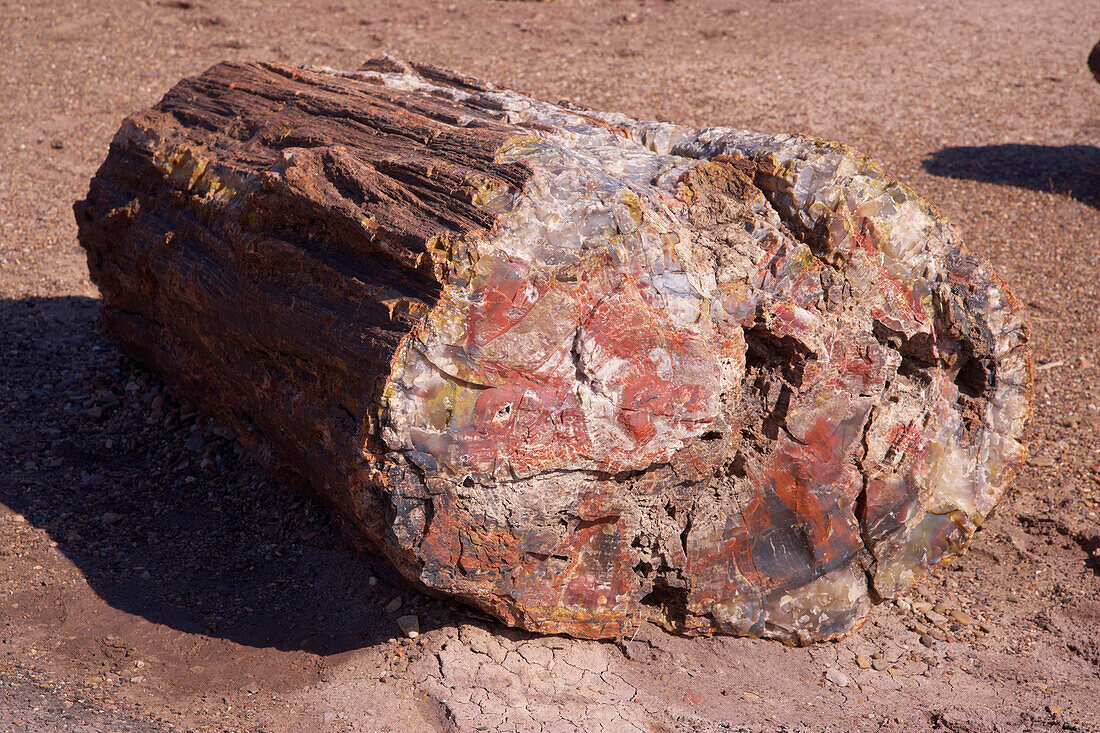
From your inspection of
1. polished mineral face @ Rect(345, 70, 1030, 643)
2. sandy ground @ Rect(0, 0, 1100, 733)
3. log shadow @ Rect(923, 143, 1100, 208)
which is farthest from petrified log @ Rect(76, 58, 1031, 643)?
log shadow @ Rect(923, 143, 1100, 208)

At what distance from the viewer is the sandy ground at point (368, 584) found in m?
2.73

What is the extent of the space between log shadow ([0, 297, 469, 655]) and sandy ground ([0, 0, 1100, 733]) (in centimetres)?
1

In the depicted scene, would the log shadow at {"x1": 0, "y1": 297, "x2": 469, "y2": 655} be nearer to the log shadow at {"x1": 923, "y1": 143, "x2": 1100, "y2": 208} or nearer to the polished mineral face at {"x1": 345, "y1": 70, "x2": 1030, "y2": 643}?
the polished mineral face at {"x1": 345, "y1": 70, "x2": 1030, "y2": 643}

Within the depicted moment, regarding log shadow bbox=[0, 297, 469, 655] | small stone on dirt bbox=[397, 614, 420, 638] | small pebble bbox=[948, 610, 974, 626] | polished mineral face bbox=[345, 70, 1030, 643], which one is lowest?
log shadow bbox=[0, 297, 469, 655]

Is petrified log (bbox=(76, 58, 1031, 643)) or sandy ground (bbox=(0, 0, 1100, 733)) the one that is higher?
petrified log (bbox=(76, 58, 1031, 643))

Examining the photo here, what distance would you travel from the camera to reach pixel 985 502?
11.0 feet

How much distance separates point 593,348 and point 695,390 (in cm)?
34

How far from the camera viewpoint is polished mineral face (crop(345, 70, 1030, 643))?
2471mm

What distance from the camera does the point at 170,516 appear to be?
3.66m

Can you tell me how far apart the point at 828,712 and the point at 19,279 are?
510 centimetres

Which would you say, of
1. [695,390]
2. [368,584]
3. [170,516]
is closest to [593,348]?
[695,390]

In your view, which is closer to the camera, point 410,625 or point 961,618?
point 410,625

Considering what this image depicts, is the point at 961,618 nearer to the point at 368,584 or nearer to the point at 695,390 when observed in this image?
the point at 695,390

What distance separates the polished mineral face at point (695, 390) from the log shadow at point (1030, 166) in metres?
3.99
